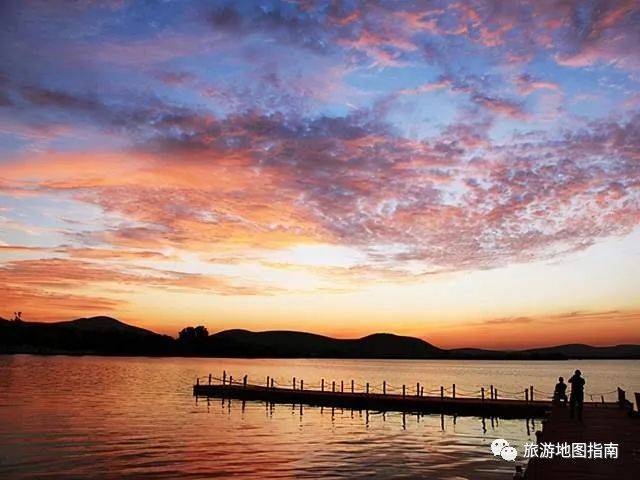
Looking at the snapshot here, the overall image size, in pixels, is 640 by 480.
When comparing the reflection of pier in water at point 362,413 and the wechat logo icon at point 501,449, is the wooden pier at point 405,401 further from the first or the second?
the wechat logo icon at point 501,449

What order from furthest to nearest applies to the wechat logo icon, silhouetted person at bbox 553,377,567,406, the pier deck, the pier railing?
the pier railing
the pier deck
silhouetted person at bbox 553,377,567,406
the wechat logo icon

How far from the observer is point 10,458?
108ft

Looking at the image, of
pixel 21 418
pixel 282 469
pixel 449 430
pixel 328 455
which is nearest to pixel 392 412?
pixel 449 430

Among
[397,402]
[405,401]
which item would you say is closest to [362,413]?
[397,402]

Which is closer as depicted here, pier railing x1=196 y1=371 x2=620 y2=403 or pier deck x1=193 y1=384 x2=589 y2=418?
pier deck x1=193 y1=384 x2=589 y2=418

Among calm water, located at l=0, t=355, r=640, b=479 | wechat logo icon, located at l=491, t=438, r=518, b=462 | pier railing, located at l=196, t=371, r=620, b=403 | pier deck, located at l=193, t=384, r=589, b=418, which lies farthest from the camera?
pier railing, located at l=196, t=371, r=620, b=403

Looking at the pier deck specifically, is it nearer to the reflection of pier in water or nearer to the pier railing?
the reflection of pier in water

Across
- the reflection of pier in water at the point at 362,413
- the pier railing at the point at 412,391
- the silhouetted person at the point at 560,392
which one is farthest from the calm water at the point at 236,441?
the pier railing at the point at 412,391

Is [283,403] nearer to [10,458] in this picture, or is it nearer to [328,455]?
[328,455]

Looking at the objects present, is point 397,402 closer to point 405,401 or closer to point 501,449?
point 405,401

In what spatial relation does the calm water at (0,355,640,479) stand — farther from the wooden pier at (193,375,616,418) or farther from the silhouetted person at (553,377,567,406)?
the silhouetted person at (553,377,567,406)

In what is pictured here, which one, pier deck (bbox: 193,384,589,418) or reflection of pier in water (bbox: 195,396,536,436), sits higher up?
pier deck (bbox: 193,384,589,418)

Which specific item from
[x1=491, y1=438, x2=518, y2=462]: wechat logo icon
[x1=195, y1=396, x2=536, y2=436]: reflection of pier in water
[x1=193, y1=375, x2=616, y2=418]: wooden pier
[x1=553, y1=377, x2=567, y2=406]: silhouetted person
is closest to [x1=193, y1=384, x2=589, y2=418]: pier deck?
[x1=193, y1=375, x2=616, y2=418]: wooden pier

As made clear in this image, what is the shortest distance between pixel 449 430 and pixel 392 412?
12.9 meters
